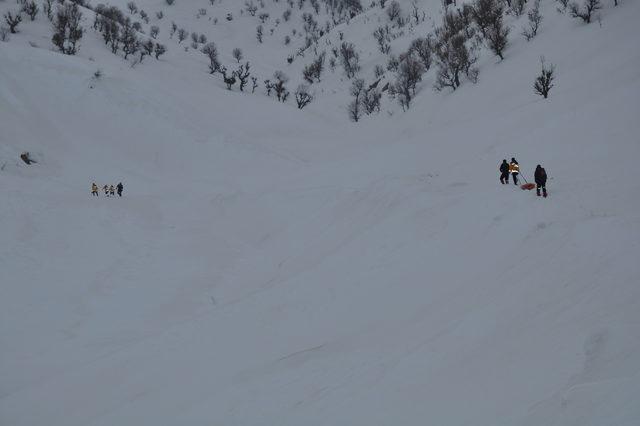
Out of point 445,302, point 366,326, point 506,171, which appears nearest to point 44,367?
point 366,326

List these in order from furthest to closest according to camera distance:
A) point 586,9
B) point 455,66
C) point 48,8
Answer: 1. point 48,8
2. point 455,66
3. point 586,9

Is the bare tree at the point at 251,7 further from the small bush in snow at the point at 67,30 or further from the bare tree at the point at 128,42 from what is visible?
the small bush in snow at the point at 67,30

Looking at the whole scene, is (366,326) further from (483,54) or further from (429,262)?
Result: (483,54)

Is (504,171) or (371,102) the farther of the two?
(371,102)

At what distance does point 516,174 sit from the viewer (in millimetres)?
14773

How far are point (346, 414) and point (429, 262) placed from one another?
5988 mm

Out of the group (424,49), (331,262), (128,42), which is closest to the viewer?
(331,262)

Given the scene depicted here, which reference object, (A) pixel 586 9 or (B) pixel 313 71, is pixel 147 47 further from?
(A) pixel 586 9

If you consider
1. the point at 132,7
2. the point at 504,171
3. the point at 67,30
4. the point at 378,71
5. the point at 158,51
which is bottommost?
the point at 504,171

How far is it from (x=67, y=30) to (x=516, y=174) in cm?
4213

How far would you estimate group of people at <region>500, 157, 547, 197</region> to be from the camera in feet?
41.5

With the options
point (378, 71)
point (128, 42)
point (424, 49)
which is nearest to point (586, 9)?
point (424, 49)

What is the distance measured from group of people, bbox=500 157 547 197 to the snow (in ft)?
1.45

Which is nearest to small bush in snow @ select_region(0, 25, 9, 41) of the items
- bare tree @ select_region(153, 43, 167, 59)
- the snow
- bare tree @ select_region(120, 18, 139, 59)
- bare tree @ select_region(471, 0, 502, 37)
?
the snow
